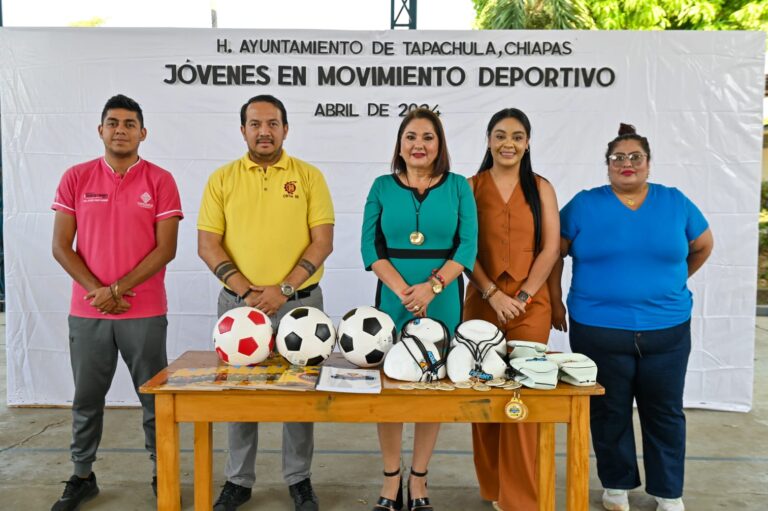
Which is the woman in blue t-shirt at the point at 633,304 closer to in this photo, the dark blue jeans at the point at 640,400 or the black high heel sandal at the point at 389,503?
the dark blue jeans at the point at 640,400

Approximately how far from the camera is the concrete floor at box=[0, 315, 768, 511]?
10.5 feet

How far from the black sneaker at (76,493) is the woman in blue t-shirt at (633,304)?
2.39 meters

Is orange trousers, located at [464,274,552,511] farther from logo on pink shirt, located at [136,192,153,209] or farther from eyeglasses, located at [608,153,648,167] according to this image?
logo on pink shirt, located at [136,192,153,209]

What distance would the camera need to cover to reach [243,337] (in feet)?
8.03

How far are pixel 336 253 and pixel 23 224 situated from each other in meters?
2.12

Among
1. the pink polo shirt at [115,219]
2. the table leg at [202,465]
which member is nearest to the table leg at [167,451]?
the table leg at [202,465]

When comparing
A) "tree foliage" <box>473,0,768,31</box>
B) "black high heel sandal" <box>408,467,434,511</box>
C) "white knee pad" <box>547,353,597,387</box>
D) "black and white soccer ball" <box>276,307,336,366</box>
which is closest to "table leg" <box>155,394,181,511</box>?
"black and white soccer ball" <box>276,307,336,366</box>

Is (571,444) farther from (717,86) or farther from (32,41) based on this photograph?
(32,41)

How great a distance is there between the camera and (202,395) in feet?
7.41

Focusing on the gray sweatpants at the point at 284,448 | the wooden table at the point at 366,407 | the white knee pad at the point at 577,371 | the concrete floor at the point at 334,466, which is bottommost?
the concrete floor at the point at 334,466

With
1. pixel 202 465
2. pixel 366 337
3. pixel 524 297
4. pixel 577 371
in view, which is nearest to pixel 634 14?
pixel 524 297

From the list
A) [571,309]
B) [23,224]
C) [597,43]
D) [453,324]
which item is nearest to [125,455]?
[23,224]

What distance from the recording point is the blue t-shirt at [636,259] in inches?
112

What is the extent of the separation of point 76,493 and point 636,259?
9.08 feet
